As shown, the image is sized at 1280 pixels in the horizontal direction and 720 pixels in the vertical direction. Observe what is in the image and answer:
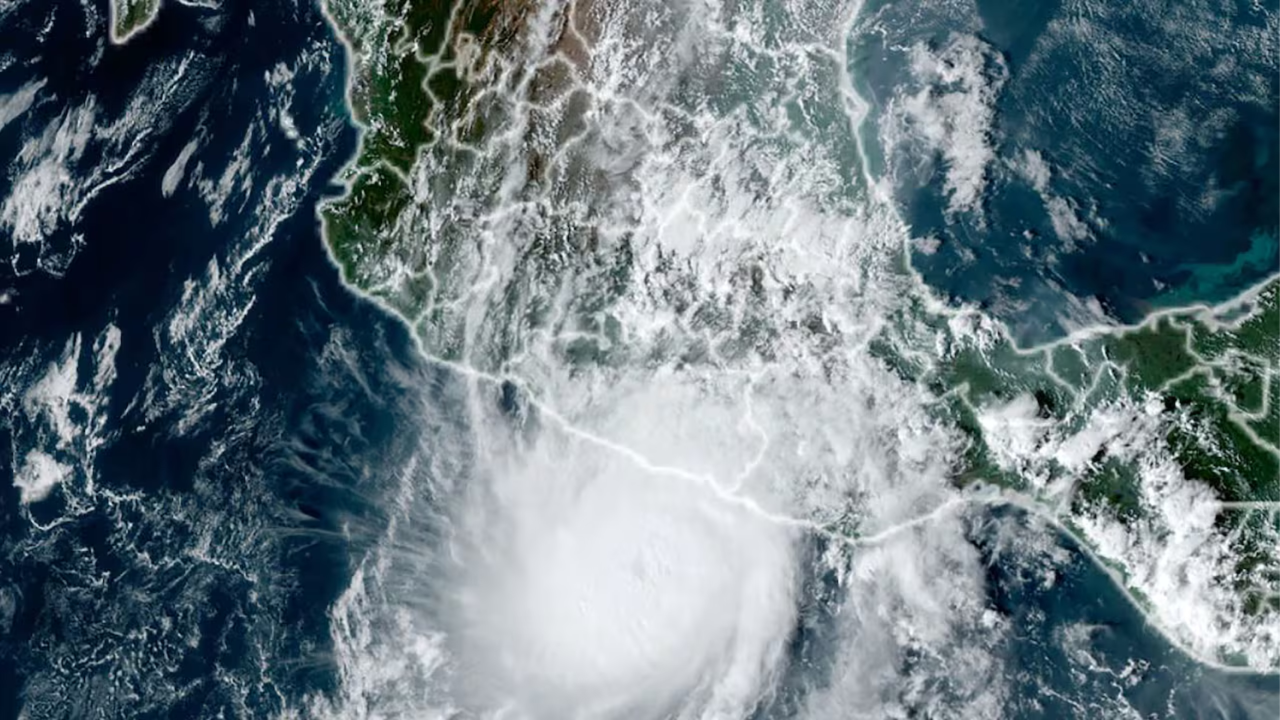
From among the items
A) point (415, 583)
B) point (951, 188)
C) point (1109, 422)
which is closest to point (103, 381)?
point (415, 583)

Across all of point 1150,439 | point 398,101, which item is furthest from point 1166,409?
point 398,101

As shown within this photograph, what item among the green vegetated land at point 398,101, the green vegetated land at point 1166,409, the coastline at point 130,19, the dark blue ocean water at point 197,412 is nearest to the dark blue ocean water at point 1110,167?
the green vegetated land at point 1166,409

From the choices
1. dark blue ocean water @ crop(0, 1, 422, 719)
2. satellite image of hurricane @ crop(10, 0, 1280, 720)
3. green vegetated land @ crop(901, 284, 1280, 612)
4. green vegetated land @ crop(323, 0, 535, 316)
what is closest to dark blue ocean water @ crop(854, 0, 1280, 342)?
satellite image of hurricane @ crop(10, 0, 1280, 720)

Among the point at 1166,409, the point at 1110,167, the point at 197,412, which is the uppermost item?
the point at 1110,167

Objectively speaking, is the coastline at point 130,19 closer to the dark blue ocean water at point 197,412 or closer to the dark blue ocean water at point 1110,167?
the dark blue ocean water at point 197,412

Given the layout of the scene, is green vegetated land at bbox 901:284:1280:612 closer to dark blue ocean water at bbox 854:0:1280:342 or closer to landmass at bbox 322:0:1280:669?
landmass at bbox 322:0:1280:669

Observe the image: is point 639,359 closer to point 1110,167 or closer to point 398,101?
point 398,101
